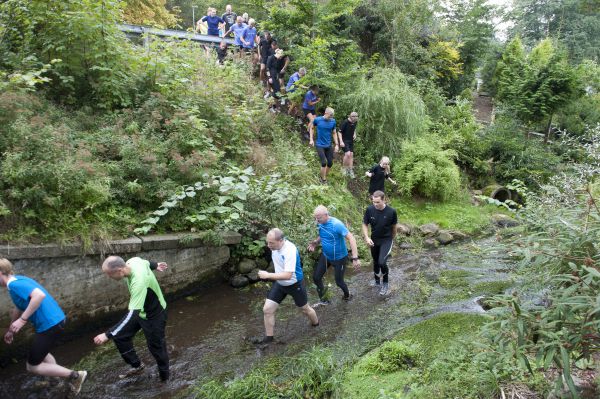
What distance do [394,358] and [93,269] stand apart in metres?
4.88

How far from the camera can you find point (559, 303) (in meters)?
3.26

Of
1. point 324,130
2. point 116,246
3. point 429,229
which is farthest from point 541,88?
point 116,246

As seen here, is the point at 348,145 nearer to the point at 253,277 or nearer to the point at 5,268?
the point at 253,277

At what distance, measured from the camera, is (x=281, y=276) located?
6.14m

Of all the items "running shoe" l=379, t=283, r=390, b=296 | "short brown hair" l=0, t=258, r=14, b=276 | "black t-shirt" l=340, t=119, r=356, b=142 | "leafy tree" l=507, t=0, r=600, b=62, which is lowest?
"running shoe" l=379, t=283, r=390, b=296

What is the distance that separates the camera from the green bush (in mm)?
13617

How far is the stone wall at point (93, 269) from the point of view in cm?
630

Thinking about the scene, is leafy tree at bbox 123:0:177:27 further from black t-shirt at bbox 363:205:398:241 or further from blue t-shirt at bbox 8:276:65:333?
blue t-shirt at bbox 8:276:65:333

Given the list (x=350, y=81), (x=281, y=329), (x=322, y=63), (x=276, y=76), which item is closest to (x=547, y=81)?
(x=350, y=81)

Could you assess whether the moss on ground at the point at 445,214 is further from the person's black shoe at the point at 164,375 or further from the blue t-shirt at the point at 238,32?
the person's black shoe at the point at 164,375

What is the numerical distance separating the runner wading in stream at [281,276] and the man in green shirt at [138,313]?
153cm

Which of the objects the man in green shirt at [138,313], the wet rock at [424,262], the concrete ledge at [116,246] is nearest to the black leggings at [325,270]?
the concrete ledge at [116,246]

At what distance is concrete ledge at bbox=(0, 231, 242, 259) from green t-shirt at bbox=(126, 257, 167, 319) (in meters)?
1.84

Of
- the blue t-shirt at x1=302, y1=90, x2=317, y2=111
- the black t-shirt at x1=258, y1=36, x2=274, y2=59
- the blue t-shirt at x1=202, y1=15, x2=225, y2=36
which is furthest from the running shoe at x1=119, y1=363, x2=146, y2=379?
the blue t-shirt at x1=202, y1=15, x2=225, y2=36
